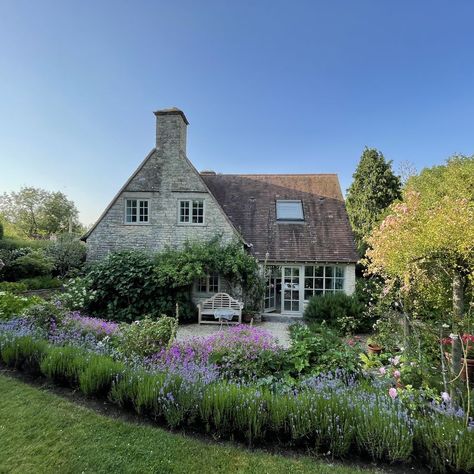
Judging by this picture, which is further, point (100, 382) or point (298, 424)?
point (100, 382)

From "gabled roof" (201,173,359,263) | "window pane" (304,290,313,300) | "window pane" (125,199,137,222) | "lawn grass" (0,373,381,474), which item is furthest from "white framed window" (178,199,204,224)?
"lawn grass" (0,373,381,474)

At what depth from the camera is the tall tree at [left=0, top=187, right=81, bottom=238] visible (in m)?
40.9

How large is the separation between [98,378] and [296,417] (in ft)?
9.49

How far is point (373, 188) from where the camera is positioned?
2059 centimetres

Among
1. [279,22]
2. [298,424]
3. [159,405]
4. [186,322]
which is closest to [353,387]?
[298,424]

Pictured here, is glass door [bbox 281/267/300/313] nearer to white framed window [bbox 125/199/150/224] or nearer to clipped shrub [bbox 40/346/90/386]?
white framed window [bbox 125/199/150/224]

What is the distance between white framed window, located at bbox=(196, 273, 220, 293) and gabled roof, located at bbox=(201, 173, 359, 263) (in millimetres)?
2283

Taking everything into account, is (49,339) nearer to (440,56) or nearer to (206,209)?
(206,209)

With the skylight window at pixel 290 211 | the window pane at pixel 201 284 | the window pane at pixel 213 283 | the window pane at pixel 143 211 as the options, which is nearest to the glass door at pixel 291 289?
the skylight window at pixel 290 211

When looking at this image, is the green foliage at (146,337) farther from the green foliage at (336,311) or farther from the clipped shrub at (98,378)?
the green foliage at (336,311)

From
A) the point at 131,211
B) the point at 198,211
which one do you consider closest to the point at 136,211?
the point at 131,211

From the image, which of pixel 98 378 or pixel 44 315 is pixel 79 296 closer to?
pixel 44 315

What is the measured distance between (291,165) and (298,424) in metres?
18.2

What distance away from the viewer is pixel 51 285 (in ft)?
41.1
